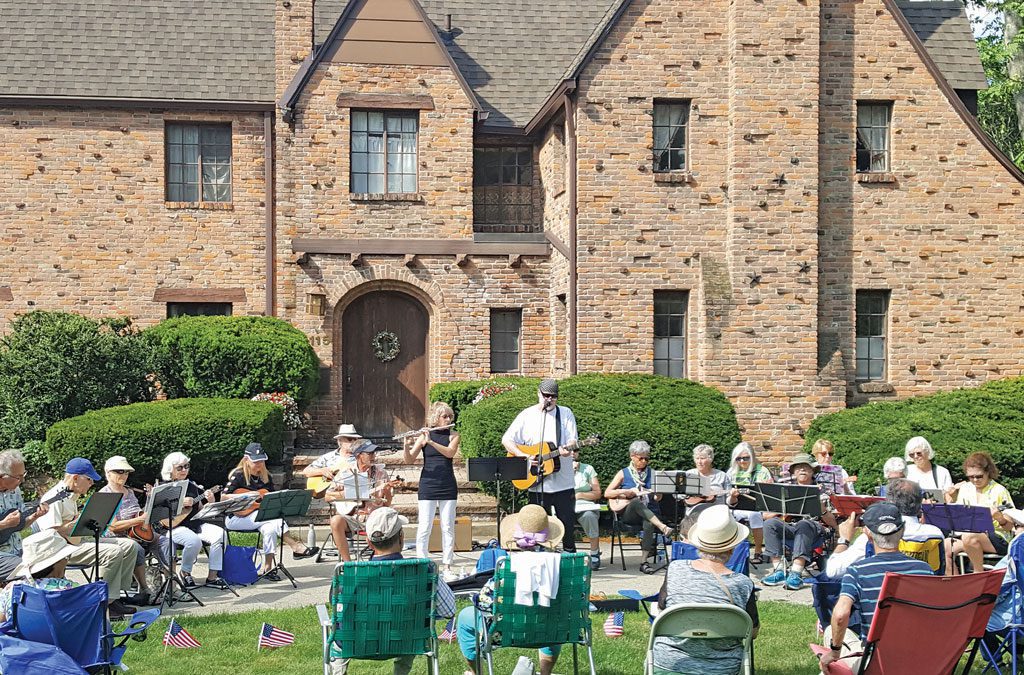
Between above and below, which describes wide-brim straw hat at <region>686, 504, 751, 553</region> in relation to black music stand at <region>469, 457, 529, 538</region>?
above

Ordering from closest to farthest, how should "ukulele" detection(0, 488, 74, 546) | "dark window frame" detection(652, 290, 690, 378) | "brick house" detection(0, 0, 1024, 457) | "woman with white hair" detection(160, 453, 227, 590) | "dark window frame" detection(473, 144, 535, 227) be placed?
"ukulele" detection(0, 488, 74, 546), "woman with white hair" detection(160, 453, 227, 590), "brick house" detection(0, 0, 1024, 457), "dark window frame" detection(652, 290, 690, 378), "dark window frame" detection(473, 144, 535, 227)

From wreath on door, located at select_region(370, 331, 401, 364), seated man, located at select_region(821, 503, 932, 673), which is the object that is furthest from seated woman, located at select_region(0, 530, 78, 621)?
wreath on door, located at select_region(370, 331, 401, 364)

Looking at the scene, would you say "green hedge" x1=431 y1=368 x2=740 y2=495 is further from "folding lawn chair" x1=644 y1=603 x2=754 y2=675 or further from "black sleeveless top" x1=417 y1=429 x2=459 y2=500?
"folding lawn chair" x1=644 y1=603 x2=754 y2=675

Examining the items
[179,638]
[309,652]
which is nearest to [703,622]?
[309,652]

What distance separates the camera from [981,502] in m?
10.8

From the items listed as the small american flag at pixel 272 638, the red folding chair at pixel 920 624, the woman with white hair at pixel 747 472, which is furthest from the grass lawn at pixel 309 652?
the woman with white hair at pixel 747 472

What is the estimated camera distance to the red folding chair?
6.27 m

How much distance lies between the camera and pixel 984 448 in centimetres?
1390

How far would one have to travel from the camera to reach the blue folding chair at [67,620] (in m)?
6.77

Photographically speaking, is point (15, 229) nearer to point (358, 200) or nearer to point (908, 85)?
point (358, 200)

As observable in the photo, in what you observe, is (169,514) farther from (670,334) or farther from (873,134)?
(873,134)

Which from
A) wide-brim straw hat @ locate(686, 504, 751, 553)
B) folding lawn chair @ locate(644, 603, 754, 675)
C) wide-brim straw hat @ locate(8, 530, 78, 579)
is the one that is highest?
wide-brim straw hat @ locate(686, 504, 751, 553)

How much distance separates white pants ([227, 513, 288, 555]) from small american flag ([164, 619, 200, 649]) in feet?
8.59

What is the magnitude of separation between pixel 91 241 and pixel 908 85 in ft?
46.4
